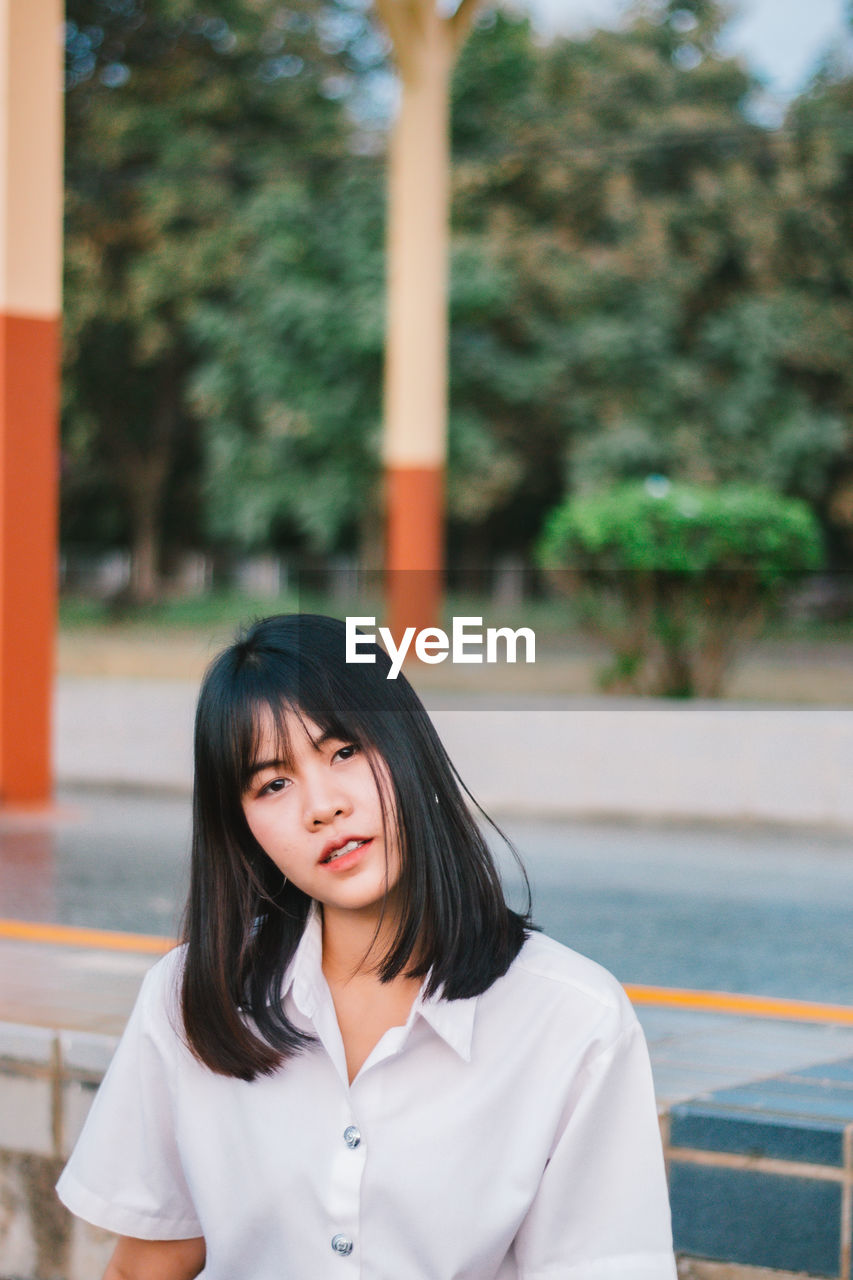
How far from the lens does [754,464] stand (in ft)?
67.0

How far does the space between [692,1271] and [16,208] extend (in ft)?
21.2

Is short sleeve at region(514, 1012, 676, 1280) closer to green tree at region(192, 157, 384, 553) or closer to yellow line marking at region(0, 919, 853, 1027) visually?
yellow line marking at region(0, 919, 853, 1027)

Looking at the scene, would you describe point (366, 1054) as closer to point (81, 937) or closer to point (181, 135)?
point (81, 937)

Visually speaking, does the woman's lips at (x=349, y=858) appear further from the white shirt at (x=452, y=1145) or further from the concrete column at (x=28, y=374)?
the concrete column at (x=28, y=374)

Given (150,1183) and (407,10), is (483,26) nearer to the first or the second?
(407,10)

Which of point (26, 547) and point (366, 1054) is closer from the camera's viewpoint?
point (366, 1054)

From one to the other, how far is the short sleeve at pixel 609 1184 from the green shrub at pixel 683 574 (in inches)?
342

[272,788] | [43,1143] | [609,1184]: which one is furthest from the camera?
[43,1143]

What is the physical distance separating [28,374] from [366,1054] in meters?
6.54

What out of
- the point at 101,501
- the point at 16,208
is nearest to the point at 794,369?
the point at 101,501

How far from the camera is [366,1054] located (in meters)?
2.06

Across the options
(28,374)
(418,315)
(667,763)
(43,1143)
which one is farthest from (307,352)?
(43,1143)

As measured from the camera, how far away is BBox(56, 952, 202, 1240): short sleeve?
6.91 ft

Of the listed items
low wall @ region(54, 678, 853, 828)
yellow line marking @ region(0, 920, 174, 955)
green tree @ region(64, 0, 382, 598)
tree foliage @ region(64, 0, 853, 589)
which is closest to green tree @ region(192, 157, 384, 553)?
tree foliage @ region(64, 0, 853, 589)
